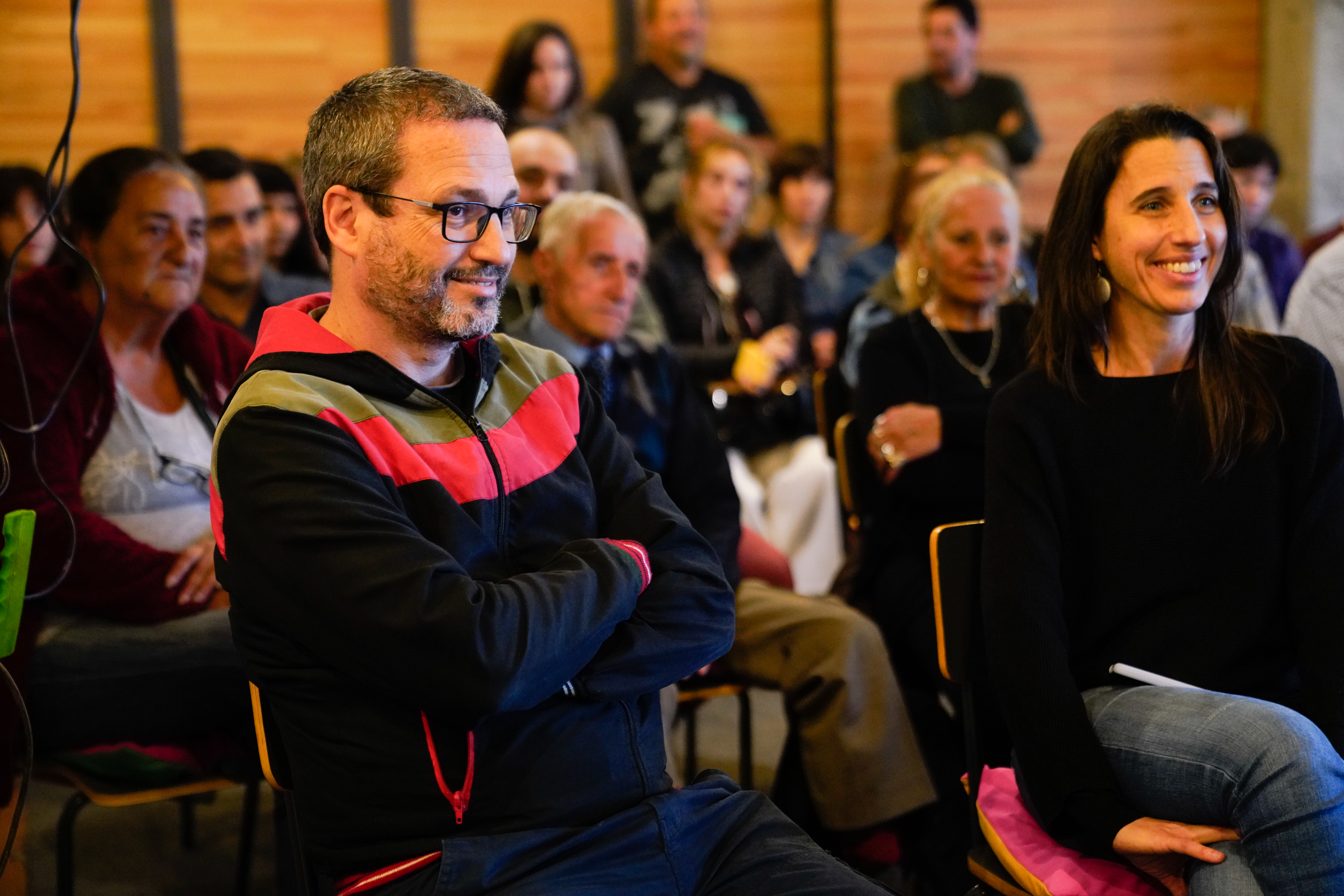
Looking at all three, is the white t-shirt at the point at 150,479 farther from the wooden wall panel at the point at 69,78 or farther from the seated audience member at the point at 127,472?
the wooden wall panel at the point at 69,78

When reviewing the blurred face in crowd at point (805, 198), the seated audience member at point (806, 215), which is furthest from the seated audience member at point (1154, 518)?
the blurred face in crowd at point (805, 198)

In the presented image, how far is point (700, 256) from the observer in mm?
4176

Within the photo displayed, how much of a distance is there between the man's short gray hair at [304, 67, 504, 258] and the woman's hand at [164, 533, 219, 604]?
0.82 metres

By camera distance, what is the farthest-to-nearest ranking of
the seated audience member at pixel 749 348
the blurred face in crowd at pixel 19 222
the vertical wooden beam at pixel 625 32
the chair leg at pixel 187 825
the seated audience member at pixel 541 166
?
1. the vertical wooden beam at pixel 625 32
2. the seated audience member at pixel 749 348
3. the blurred face in crowd at pixel 19 222
4. the seated audience member at pixel 541 166
5. the chair leg at pixel 187 825

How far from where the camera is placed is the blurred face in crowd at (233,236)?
300cm

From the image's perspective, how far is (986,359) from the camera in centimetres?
270

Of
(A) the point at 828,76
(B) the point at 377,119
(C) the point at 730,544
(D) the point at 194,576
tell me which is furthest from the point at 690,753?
(A) the point at 828,76

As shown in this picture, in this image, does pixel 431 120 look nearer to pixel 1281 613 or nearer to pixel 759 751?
pixel 1281 613

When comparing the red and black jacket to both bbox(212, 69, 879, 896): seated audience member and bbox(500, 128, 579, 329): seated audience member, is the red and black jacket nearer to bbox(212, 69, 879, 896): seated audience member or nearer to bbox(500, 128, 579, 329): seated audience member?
bbox(212, 69, 879, 896): seated audience member

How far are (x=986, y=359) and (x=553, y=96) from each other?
232cm

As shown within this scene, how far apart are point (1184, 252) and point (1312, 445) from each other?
300 mm

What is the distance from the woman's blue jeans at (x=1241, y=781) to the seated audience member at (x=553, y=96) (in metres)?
3.15

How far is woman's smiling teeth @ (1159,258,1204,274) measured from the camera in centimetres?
173

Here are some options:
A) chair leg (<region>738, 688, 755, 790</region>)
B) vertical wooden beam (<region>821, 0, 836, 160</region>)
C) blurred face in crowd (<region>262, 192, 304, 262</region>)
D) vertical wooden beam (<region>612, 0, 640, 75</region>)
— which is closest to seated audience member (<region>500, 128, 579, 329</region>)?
blurred face in crowd (<region>262, 192, 304, 262</region>)
